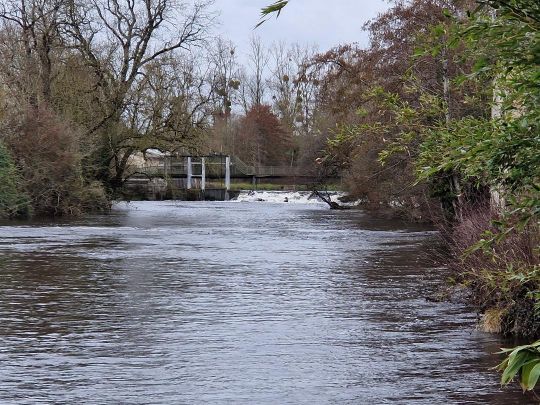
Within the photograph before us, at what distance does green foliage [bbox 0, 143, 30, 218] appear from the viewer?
38438 millimetres

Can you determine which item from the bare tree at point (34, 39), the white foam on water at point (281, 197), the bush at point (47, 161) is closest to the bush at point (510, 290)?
the bush at point (47, 161)

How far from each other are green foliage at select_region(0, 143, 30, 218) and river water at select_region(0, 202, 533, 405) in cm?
1203

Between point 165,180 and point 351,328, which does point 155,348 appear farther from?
point 165,180

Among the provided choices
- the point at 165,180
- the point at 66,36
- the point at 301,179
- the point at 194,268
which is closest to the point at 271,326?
the point at 194,268

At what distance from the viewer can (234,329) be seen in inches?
535

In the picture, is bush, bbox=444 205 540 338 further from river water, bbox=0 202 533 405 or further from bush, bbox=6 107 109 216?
bush, bbox=6 107 109 216

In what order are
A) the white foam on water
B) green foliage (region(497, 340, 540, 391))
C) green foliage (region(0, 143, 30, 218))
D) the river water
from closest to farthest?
1. green foliage (region(497, 340, 540, 391))
2. the river water
3. green foliage (region(0, 143, 30, 218))
4. the white foam on water

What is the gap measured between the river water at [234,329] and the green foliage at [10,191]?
1203 cm

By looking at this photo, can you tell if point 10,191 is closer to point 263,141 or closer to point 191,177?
point 191,177

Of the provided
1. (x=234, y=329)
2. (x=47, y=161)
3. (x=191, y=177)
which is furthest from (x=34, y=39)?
(x=234, y=329)

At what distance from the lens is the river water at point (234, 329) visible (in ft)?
32.8

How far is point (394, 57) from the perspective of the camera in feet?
108

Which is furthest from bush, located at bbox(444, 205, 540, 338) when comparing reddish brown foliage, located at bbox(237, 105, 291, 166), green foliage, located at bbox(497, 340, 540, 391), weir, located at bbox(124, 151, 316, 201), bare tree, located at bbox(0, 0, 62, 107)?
reddish brown foliage, located at bbox(237, 105, 291, 166)

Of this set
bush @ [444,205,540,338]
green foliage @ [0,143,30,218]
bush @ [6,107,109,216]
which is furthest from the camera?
bush @ [6,107,109,216]
